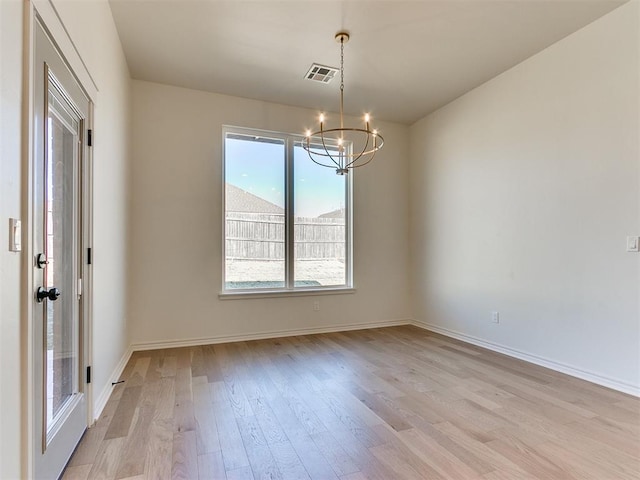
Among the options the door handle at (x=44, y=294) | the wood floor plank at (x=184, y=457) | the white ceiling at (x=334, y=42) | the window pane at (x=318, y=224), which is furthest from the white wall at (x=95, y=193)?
the window pane at (x=318, y=224)

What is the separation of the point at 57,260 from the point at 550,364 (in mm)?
3923

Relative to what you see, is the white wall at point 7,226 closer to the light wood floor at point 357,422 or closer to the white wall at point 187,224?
the light wood floor at point 357,422

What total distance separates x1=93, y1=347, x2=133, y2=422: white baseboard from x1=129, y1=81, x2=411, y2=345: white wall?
1.85 feet

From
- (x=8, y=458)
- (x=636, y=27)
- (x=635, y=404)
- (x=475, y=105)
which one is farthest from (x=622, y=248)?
(x=8, y=458)

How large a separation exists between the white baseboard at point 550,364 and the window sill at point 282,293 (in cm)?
138

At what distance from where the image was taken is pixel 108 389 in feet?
8.63

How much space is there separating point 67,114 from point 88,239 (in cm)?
74

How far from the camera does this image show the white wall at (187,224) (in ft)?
12.7

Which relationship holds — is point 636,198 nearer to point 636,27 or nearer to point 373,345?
point 636,27

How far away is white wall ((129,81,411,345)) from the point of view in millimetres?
3881

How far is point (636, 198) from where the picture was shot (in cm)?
268

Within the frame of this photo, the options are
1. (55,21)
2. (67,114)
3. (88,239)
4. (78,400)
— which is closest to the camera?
(55,21)

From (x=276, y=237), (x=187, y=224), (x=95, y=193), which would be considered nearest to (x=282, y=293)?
(x=276, y=237)

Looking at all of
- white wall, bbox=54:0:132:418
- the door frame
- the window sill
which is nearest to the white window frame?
the window sill
